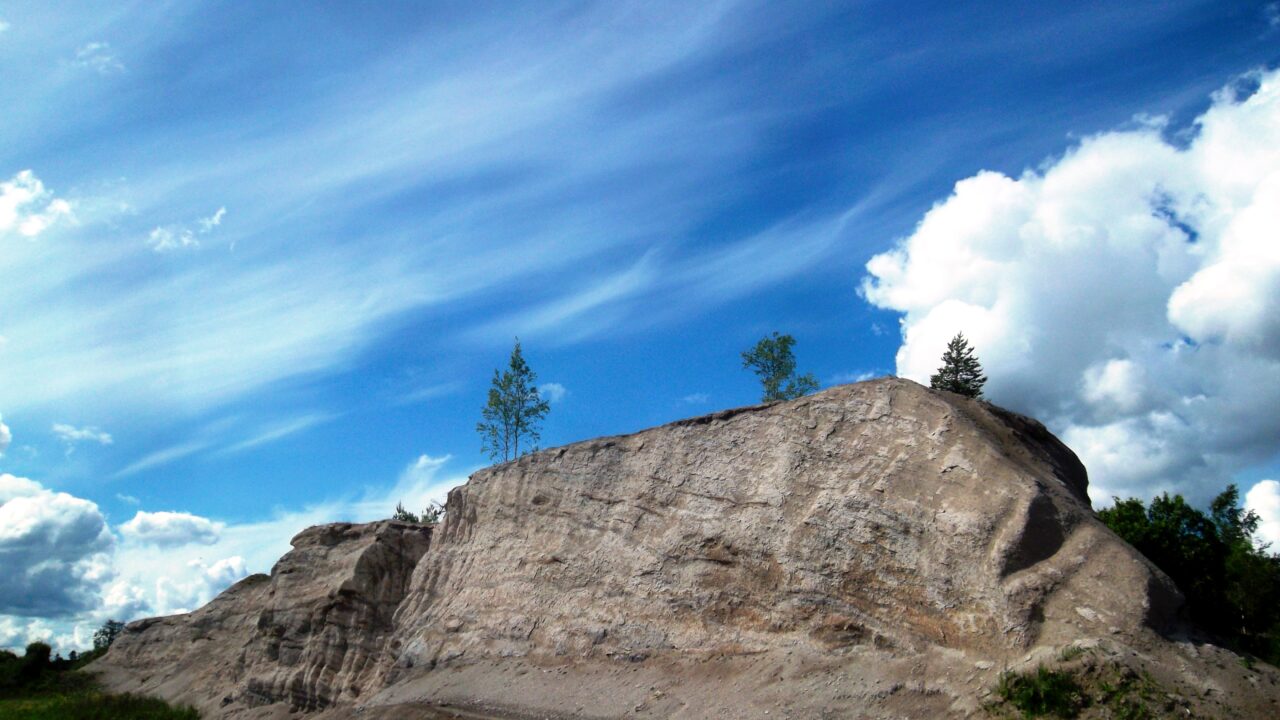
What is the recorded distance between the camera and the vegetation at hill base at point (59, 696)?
3152 centimetres

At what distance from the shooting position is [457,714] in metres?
19.9

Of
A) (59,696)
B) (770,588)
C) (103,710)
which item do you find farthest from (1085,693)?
(59,696)

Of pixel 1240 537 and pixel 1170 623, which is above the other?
pixel 1240 537

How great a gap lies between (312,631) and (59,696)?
17580 mm

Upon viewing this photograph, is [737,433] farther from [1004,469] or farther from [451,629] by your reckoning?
[451,629]

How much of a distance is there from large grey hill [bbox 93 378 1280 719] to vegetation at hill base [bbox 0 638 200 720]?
18.7ft

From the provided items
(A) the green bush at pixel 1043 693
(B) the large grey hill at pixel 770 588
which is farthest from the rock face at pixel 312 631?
(A) the green bush at pixel 1043 693

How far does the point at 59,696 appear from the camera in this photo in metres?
37.1

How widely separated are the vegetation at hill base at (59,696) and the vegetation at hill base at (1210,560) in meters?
31.9

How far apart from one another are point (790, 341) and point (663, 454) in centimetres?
2438

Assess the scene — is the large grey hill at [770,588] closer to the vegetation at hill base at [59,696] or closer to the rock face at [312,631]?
the rock face at [312,631]

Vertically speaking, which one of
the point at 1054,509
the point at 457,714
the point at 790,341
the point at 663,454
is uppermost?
the point at 790,341

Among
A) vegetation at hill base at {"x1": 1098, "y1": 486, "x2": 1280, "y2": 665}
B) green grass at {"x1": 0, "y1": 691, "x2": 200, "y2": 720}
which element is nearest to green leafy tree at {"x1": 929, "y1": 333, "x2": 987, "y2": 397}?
vegetation at hill base at {"x1": 1098, "y1": 486, "x2": 1280, "y2": 665}

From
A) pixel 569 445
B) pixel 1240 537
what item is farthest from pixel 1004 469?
pixel 1240 537
